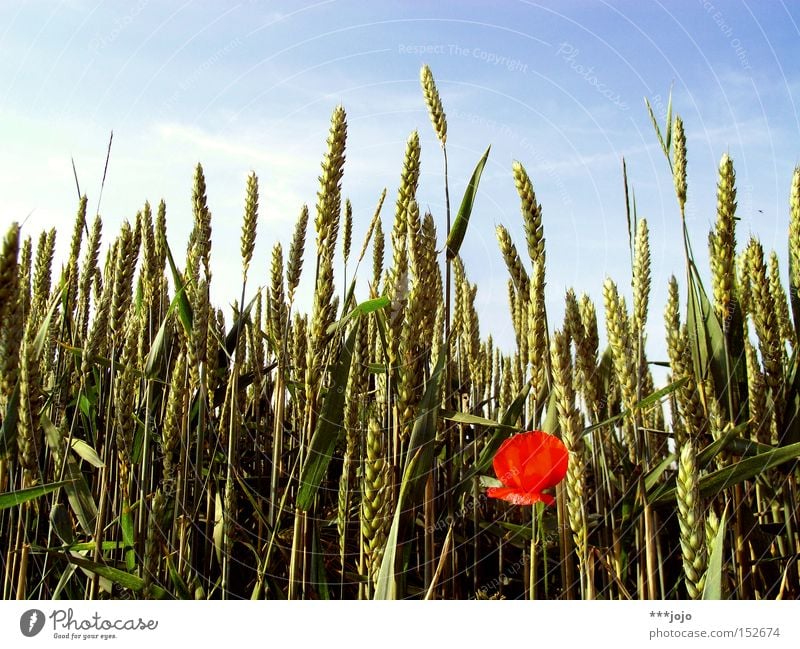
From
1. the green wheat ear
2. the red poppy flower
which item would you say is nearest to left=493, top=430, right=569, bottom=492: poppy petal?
the red poppy flower

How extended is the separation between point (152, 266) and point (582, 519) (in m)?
1.36

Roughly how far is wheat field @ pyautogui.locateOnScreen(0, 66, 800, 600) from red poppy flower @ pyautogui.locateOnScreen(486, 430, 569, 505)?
0.04 meters

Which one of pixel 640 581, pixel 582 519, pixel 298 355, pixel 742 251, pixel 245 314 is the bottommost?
pixel 640 581

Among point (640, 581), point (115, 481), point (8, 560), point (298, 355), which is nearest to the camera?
point (640, 581)

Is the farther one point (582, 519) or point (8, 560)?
point (8, 560)

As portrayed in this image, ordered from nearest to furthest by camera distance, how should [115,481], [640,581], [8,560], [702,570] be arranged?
1. [702,570]
2. [640,581]
3. [8,560]
4. [115,481]

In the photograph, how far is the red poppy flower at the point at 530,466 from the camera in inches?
50.4

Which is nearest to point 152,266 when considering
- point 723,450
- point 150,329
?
point 150,329

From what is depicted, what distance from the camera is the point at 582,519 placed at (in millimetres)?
1098

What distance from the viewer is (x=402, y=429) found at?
1.18 metres

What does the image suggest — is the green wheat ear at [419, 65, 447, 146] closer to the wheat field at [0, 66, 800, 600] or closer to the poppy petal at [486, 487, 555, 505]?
the wheat field at [0, 66, 800, 600]

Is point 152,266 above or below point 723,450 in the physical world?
above

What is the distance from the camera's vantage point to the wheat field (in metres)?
1.18

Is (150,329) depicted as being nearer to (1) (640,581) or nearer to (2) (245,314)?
(2) (245,314)
